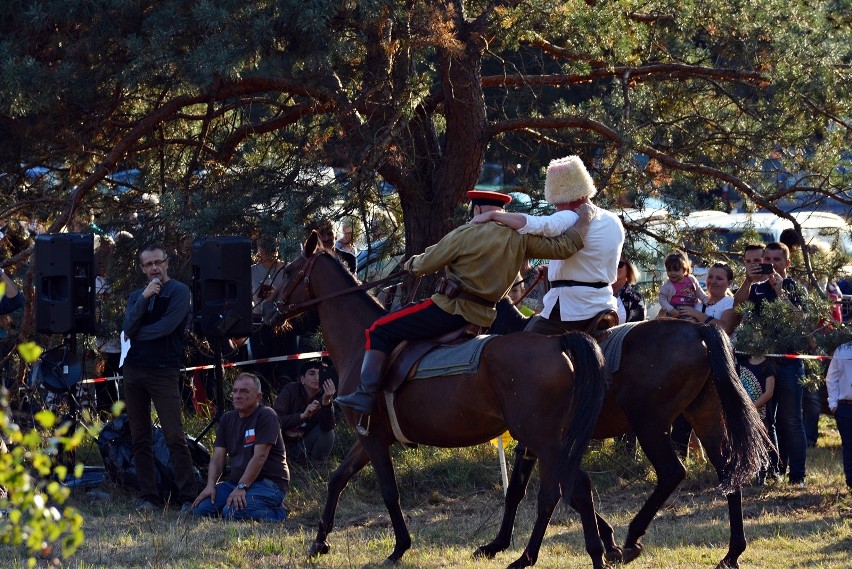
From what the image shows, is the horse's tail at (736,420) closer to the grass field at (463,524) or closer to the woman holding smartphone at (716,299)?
the grass field at (463,524)

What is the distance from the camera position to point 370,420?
266 inches

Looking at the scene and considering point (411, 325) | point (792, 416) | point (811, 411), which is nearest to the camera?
point (411, 325)

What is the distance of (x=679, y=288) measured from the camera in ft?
31.3

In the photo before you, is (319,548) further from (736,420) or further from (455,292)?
(736,420)

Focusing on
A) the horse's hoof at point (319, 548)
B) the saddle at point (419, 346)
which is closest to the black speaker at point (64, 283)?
the horse's hoof at point (319, 548)

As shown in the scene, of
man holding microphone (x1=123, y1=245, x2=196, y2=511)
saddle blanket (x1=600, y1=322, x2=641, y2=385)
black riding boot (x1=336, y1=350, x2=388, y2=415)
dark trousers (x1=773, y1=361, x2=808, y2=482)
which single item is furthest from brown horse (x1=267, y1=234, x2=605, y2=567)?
dark trousers (x1=773, y1=361, x2=808, y2=482)

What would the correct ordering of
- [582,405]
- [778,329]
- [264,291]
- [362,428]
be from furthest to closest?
1. [264,291]
2. [778,329]
3. [362,428]
4. [582,405]

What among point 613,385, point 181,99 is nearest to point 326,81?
point 181,99

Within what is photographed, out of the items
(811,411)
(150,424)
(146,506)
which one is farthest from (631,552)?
(811,411)

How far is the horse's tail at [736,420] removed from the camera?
6.26 meters

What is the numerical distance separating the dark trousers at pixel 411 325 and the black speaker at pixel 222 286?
6.86ft

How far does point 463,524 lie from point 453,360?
2.11m

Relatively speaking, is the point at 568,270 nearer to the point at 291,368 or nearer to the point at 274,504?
the point at 274,504

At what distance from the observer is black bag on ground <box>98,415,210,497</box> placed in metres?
8.81
